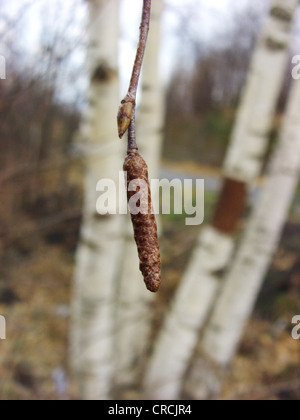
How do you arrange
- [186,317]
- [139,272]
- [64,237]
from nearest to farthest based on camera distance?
[186,317], [139,272], [64,237]

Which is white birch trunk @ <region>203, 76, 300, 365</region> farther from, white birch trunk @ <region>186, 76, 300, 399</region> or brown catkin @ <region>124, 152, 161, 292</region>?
brown catkin @ <region>124, 152, 161, 292</region>

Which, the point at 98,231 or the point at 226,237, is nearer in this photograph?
the point at 98,231

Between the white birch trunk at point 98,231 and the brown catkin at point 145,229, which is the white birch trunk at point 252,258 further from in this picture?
the brown catkin at point 145,229

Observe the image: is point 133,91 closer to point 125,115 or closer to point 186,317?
point 125,115

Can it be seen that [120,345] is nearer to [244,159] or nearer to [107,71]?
[244,159]

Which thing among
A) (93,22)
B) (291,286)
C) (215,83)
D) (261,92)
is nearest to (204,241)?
(261,92)

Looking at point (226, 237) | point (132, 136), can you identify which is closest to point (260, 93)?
point (226, 237)

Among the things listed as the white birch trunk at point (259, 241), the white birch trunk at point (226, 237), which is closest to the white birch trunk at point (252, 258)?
the white birch trunk at point (259, 241)
